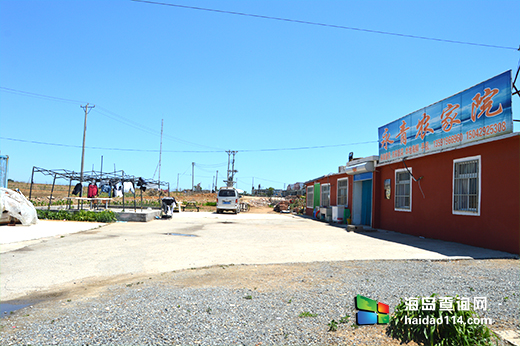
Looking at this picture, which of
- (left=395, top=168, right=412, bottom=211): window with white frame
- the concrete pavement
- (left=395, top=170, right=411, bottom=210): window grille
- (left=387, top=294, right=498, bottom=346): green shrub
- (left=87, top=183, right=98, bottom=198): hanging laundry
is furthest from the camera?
(left=87, top=183, right=98, bottom=198): hanging laundry

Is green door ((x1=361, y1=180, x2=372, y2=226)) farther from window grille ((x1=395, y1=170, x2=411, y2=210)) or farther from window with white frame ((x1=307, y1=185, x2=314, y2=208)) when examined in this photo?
window with white frame ((x1=307, y1=185, x2=314, y2=208))

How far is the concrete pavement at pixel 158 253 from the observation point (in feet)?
23.4

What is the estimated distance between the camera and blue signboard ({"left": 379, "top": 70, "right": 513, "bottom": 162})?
988cm

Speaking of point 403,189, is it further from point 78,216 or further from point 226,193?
point 226,193

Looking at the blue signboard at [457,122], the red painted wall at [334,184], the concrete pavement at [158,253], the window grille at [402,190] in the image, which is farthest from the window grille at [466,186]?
the red painted wall at [334,184]

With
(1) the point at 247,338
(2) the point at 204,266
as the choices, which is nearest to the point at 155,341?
(1) the point at 247,338

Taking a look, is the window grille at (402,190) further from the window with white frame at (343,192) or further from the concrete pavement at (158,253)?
the window with white frame at (343,192)

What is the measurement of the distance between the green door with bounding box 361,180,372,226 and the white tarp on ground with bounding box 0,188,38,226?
50.8 ft

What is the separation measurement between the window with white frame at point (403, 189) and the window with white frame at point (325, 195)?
913cm

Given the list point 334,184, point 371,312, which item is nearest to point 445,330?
point 371,312

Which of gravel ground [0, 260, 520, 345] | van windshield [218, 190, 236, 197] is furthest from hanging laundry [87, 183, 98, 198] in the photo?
gravel ground [0, 260, 520, 345]

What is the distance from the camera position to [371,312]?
4.40 m

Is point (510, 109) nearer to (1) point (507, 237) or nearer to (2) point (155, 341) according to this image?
(1) point (507, 237)

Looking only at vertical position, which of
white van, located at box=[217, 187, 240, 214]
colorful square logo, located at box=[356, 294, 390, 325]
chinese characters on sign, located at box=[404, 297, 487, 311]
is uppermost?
white van, located at box=[217, 187, 240, 214]
